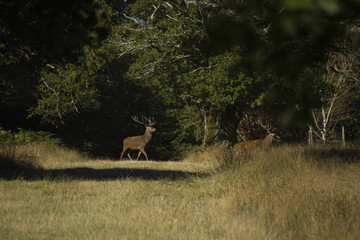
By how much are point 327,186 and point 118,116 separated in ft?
87.5

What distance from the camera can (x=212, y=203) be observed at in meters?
8.59

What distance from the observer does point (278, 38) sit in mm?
2900

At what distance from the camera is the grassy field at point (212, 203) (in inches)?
243

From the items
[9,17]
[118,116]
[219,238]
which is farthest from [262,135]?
[9,17]

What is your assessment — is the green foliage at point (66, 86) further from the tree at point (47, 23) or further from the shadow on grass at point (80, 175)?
the tree at point (47, 23)

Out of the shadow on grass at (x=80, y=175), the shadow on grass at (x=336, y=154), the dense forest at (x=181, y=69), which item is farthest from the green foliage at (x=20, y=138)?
the shadow on grass at (x=336, y=154)

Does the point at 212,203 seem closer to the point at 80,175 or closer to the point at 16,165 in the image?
the point at 80,175

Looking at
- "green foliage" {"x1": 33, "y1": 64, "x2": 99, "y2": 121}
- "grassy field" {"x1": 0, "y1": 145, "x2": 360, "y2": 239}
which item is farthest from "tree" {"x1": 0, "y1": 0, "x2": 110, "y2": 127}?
"green foliage" {"x1": 33, "y1": 64, "x2": 99, "y2": 121}

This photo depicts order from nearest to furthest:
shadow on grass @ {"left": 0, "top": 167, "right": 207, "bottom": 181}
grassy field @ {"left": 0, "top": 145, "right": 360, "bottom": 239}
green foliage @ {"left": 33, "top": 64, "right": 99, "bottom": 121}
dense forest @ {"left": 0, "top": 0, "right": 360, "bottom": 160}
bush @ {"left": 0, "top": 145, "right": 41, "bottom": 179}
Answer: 1. dense forest @ {"left": 0, "top": 0, "right": 360, "bottom": 160}
2. grassy field @ {"left": 0, "top": 145, "right": 360, "bottom": 239}
3. shadow on grass @ {"left": 0, "top": 167, "right": 207, "bottom": 181}
4. bush @ {"left": 0, "top": 145, "right": 41, "bottom": 179}
5. green foliage @ {"left": 33, "top": 64, "right": 99, "bottom": 121}

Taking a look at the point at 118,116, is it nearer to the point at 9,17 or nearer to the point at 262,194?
the point at 262,194

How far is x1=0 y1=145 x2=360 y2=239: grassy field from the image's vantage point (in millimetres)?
6180

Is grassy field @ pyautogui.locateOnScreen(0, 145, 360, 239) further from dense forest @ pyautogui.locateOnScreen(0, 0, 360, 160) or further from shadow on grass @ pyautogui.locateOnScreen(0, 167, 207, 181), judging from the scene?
dense forest @ pyautogui.locateOnScreen(0, 0, 360, 160)

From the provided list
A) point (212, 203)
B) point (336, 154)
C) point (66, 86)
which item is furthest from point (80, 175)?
point (66, 86)

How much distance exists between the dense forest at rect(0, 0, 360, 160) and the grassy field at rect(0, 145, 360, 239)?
4.42 feet
